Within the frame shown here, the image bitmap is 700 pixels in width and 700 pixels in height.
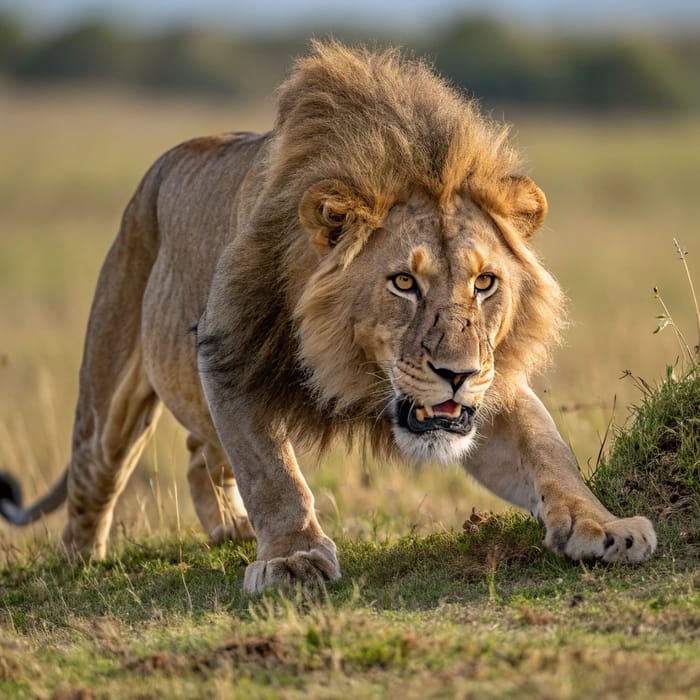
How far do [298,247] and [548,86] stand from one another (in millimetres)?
55788

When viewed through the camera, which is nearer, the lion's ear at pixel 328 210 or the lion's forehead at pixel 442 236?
the lion's forehead at pixel 442 236

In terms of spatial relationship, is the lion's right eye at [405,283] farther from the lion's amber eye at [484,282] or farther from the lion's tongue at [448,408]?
the lion's tongue at [448,408]

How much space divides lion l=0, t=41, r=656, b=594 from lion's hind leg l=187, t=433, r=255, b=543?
1.34 m

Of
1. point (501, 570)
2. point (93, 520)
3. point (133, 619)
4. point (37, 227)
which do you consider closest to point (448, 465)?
point (501, 570)

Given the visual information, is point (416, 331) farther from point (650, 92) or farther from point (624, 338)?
point (650, 92)

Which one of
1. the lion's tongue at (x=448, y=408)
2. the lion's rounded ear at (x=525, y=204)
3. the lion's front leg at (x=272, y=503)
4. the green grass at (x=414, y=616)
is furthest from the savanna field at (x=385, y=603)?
the lion's rounded ear at (x=525, y=204)

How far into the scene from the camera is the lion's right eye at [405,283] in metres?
4.46

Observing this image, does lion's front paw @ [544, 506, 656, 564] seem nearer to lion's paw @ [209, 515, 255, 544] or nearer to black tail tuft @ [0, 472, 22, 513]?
lion's paw @ [209, 515, 255, 544]

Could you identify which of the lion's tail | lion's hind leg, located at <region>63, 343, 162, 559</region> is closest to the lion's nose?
lion's hind leg, located at <region>63, 343, 162, 559</region>

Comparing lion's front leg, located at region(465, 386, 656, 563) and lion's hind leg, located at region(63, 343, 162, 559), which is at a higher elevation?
lion's front leg, located at region(465, 386, 656, 563)

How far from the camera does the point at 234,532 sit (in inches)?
233

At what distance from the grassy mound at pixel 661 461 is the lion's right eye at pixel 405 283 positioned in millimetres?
1113

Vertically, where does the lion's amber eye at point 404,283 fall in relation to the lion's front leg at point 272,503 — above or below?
above

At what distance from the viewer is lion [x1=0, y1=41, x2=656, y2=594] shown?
4477 millimetres
